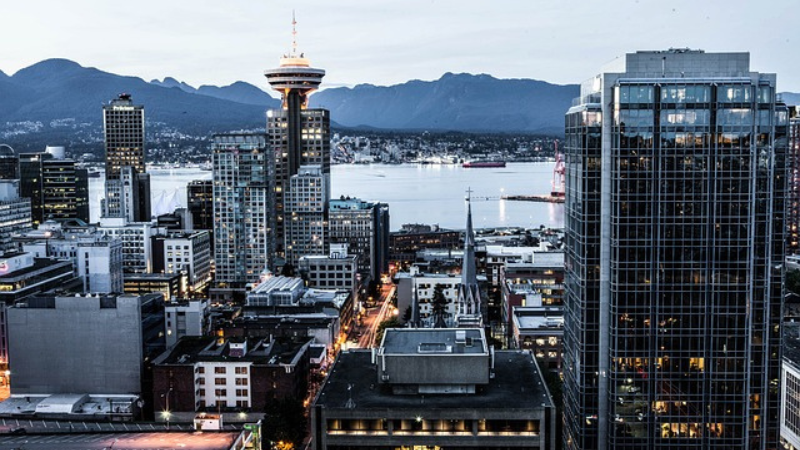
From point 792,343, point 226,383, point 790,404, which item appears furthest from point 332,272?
point 790,404

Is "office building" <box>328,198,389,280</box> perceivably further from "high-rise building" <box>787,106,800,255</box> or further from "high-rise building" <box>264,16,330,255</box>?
"high-rise building" <box>787,106,800,255</box>

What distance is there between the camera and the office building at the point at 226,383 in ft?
200

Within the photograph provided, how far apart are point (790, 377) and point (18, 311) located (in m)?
56.5

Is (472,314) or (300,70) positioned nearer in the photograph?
(472,314)

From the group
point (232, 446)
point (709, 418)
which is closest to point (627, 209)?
point (709, 418)

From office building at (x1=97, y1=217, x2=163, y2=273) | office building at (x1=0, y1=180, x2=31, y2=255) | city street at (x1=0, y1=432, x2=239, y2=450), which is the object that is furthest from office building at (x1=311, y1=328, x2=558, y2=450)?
office building at (x1=0, y1=180, x2=31, y2=255)

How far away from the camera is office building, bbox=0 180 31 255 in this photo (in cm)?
12744

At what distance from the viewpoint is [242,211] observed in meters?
119

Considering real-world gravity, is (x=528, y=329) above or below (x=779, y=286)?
below

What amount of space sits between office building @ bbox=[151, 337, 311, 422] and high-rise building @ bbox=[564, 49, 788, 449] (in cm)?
2511

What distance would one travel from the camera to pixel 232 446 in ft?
127

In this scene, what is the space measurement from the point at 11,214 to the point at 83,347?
7353 cm

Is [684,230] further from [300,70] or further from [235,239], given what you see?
[300,70]

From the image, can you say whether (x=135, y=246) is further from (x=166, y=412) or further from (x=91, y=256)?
(x=166, y=412)
